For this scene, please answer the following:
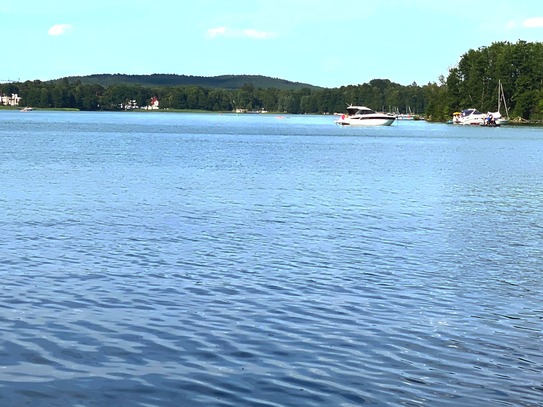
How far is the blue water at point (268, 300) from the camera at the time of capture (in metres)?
15.5

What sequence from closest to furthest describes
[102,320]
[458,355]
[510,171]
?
[458,355]
[102,320]
[510,171]

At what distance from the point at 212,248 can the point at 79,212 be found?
11.5 meters

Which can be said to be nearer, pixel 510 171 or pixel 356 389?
pixel 356 389

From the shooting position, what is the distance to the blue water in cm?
1548

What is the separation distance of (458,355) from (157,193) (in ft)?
110

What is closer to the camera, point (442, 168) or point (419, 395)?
point (419, 395)

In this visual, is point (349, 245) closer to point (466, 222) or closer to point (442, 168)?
point (466, 222)

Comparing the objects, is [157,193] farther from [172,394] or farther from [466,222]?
[172,394]

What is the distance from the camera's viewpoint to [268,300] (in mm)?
A: 21953

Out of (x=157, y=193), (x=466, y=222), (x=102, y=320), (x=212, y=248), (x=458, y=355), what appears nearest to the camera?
(x=458, y=355)

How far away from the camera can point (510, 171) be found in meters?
73.9

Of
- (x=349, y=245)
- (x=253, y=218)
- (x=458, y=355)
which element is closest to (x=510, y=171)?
(x=253, y=218)

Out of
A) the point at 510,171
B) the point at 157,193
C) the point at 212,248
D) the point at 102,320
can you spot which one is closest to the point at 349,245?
the point at 212,248

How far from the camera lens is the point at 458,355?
17.4 meters
